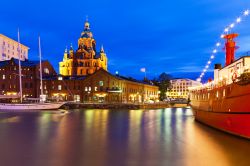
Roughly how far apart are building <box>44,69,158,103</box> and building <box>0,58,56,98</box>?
4705 millimetres

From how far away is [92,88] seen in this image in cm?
12300

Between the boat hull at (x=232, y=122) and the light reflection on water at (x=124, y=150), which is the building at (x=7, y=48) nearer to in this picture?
the light reflection on water at (x=124, y=150)

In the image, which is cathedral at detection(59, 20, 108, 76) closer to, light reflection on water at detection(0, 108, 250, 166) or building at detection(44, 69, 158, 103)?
building at detection(44, 69, 158, 103)

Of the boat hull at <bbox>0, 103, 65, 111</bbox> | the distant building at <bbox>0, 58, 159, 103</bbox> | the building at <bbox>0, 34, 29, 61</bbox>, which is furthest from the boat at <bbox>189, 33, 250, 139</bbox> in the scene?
the building at <bbox>0, 34, 29, 61</bbox>

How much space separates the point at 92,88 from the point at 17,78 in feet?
97.3

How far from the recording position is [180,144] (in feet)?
98.3

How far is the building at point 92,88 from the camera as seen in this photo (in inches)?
4761

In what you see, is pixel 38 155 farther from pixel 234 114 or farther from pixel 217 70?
pixel 217 70

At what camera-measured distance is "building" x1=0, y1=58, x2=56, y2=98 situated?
124062 millimetres

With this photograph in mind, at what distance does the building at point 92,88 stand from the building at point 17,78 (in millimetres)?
4705

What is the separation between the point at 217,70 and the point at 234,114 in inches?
904

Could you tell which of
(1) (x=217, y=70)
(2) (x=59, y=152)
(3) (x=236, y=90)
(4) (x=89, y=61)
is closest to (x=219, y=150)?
(3) (x=236, y=90)

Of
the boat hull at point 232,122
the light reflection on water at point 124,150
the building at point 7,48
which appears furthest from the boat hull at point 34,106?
the building at point 7,48

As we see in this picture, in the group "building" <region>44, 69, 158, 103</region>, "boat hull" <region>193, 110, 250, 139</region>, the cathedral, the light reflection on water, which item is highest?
the cathedral
